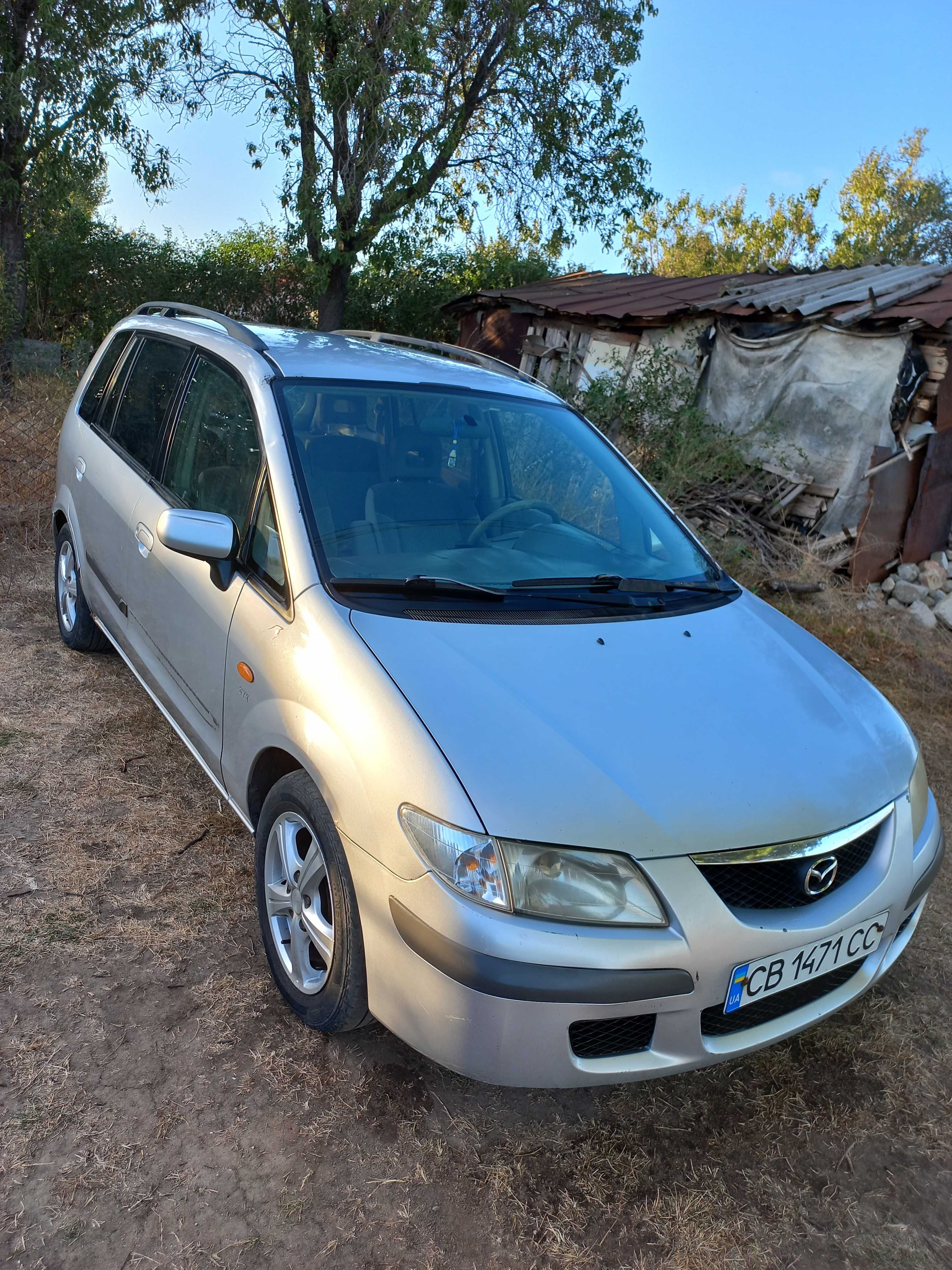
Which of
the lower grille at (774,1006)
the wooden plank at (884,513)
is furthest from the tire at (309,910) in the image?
the wooden plank at (884,513)

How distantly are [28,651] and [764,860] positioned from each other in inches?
153

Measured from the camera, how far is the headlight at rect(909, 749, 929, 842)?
2.38 meters

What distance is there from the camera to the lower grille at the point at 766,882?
195 centimetres

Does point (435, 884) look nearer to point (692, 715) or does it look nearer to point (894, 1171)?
point (692, 715)

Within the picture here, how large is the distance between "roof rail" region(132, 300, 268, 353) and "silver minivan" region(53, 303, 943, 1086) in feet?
0.09

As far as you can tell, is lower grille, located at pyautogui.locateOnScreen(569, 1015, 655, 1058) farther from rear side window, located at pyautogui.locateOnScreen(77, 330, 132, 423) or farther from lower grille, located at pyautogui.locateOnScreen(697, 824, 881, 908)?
rear side window, located at pyautogui.locateOnScreen(77, 330, 132, 423)

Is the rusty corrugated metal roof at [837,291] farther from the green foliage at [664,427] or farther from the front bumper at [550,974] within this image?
the front bumper at [550,974]

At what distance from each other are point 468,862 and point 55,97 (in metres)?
13.2

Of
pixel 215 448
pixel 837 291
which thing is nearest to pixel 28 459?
pixel 215 448

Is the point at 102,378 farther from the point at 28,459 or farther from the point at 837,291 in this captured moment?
the point at 837,291

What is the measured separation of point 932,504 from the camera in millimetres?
9031

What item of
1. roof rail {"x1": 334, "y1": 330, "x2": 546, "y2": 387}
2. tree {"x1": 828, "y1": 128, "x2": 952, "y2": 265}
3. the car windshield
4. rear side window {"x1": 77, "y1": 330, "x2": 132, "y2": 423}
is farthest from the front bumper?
tree {"x1": 828, "y1": 128, "x2": 952, "y2": 265}

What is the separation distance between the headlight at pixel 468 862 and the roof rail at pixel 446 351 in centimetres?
240

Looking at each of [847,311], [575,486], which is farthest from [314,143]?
[575,486]
